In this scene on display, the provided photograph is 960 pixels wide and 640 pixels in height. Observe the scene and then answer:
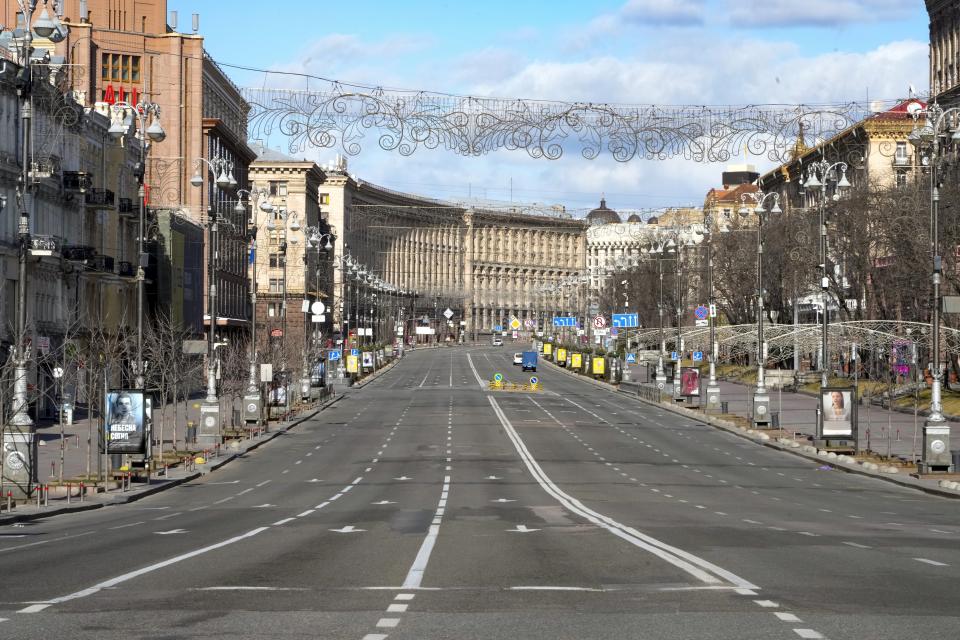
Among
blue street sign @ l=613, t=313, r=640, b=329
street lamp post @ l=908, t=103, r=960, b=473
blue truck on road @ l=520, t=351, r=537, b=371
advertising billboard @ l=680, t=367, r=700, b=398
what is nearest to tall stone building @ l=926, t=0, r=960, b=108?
advertising billboard @ l=680, t=367, r=700, b=398

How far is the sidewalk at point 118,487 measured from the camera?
31.6 m

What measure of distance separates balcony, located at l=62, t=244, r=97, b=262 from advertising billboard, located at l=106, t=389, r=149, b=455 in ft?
107

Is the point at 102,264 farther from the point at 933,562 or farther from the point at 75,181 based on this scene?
the point at 933,562

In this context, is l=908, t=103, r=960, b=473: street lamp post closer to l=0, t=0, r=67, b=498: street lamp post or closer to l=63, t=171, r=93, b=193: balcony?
l=0, t=0, r=67, b=498: street lamp post

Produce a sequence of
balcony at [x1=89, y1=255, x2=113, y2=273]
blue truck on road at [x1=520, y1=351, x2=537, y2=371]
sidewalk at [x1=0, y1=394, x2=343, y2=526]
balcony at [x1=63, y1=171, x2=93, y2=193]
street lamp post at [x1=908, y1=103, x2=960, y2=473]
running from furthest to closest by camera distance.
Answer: blue truck on road at [x1=520, y1=351, x2=537, y2=371], balcony at [x1=89, y1=255, x2=113, y2=273], balcony at [x1=63, y1=171, x2=93, y2=193], street lamp post at [x1=908, y1=103, x2=960, y2=473], sidewalk at [x1=0, y1=394, x2=343, y2=526]

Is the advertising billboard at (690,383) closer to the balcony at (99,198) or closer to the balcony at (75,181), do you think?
the balcony at (99,198)

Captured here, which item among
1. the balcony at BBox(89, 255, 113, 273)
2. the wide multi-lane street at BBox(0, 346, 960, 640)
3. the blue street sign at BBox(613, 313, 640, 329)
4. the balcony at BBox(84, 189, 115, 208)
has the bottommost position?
the wide multi-lane street at BBox(0, 346, 960, 640)

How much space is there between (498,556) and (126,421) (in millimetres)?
22632

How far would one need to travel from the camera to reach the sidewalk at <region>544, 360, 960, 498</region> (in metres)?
41.6

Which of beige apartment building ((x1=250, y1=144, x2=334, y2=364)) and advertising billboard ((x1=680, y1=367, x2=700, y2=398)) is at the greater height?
beige apartment building ((x1=250, y1=144, x2=334, y2=364))

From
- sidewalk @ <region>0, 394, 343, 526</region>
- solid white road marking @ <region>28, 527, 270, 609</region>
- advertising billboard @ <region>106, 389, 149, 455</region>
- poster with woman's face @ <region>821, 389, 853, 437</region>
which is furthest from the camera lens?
poster with woman's face @ <region>821, 389, 853, 437</region>

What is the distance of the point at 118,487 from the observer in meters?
39.8

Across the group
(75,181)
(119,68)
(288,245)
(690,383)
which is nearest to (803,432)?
(690,383)

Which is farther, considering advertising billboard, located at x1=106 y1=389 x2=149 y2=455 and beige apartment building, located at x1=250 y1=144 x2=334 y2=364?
beige apartment building, located at x1=250 y1=144 x2=334 y2=364
